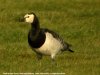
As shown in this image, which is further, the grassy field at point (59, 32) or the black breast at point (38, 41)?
the black breast at point (38, 41)

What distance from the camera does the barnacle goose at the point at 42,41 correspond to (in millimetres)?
15875

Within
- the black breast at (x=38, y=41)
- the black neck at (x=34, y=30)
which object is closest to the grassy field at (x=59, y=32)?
the black breast at (x=38, y=41)

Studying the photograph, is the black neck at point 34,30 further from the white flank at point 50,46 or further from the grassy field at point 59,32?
the grassy field at point 59,32

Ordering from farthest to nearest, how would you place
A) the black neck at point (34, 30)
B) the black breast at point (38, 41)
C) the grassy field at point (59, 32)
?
1. the black neck at point (34, 30)
2. the black breast at point (38, 41)
3. the grassy field at point (59, 32)

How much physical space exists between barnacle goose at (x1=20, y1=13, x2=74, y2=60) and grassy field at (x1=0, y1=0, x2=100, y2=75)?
0.31 metres

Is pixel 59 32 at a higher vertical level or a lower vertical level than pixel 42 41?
lower

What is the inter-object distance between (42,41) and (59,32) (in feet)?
23.0

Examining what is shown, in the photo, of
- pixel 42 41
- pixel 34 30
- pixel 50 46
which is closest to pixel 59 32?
pixel 34 30

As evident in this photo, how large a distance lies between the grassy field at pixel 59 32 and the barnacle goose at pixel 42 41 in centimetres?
31

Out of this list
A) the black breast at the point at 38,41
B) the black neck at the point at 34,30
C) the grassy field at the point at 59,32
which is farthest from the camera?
the black neck at the point at 34,30

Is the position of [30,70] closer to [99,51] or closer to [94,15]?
[99,51]

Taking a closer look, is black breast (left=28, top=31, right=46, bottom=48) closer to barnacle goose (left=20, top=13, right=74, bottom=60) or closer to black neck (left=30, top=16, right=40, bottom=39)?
barnacle goose (left=20, top=13, right=74, bottom=60)

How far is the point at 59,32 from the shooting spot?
75.0 feet

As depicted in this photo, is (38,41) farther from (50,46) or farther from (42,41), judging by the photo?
(50,46)
